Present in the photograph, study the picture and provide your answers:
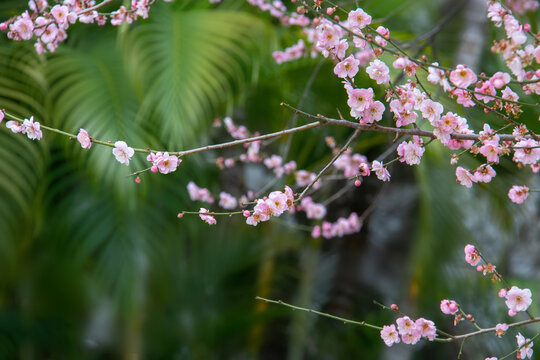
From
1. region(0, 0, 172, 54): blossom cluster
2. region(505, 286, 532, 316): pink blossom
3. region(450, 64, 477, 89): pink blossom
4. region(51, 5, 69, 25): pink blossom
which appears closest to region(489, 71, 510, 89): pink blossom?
region(450, 64, 477, 89): pink blossom

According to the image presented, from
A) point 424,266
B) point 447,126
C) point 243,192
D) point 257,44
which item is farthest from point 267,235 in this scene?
point 447,126

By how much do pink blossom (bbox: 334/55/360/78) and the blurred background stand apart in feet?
1.51

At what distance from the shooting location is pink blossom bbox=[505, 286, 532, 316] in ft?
2.93

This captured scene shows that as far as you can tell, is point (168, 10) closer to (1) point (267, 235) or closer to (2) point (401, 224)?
(1) point (267, 235)

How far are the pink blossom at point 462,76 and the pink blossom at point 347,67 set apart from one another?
0.43ft

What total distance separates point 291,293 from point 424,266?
3.03 ft

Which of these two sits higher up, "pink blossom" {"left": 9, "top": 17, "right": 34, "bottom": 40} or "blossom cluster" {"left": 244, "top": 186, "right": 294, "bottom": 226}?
"pink blossom" {"left": 9, "top": 17, "right": 34, "bottom": 40}

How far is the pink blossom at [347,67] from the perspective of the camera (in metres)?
0.85

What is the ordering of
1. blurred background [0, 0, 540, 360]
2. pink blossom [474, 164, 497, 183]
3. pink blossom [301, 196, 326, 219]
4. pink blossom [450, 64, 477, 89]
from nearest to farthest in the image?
pink blossom [450, 64, 477, 89]
pink blossom [474, 164, 497, 183]
pink blossom [301, 196, 326, 219]
blurred background [0, 0, 540, 360]

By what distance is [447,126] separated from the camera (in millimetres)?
874

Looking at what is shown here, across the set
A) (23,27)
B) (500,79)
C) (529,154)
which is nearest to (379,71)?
(500,79)

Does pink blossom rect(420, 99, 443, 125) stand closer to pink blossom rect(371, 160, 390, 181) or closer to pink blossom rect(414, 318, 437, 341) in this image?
pink blossom rect(371, 160, 390, 181)

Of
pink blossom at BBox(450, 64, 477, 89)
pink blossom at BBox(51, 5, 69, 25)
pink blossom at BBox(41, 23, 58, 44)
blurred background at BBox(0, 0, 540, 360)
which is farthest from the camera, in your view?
blurred background at BBox(0, 0, 540, 360)

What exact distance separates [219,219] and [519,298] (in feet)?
6.30
